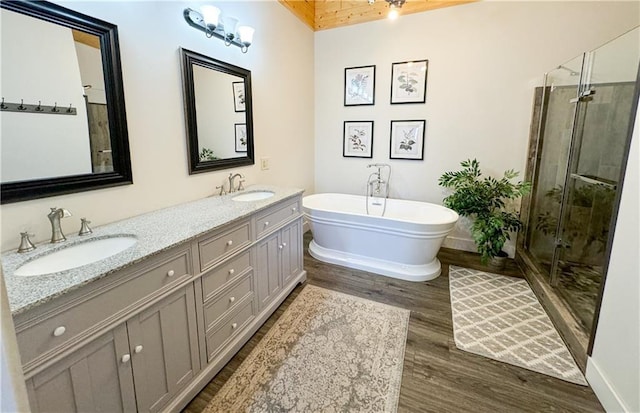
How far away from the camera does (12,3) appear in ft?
4.00

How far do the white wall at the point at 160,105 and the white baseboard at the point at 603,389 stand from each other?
2702 mm

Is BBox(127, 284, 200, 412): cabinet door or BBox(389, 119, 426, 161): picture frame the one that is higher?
BBox(389, 119, 426, 161): picture frame

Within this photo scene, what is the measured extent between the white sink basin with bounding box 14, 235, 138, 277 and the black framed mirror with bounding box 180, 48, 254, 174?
817 millimetres

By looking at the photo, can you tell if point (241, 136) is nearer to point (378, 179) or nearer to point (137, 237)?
point (137, 237)

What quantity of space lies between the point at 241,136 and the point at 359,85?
6.02ft

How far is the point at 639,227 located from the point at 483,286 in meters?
1.48

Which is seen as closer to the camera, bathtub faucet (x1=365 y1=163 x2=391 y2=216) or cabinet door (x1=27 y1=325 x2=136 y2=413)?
cabinet door (x1=27 y1=325 x2=136 y2=413)

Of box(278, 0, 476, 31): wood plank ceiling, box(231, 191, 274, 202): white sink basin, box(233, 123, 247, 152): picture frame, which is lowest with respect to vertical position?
box(231, 191, 274, 202): white sink basin

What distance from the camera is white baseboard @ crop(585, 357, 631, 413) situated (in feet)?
4.62

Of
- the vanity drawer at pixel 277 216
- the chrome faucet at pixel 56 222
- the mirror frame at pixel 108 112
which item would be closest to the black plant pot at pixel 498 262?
the vanity drawer at pixel 277 216

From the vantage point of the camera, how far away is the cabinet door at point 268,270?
2057 mm

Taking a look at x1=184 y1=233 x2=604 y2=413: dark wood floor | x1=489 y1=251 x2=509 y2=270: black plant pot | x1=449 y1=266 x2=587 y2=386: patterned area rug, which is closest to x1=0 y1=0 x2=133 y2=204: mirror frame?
x1=184 y1=233 x2=604 y2=413: dark wood floor

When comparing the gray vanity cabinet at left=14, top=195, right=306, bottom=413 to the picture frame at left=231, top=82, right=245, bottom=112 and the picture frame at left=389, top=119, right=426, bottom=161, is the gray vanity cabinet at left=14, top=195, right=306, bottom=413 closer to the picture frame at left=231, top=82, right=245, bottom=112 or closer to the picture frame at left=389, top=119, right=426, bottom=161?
the picture frame at left=231, top=82, right=245, bottom=112

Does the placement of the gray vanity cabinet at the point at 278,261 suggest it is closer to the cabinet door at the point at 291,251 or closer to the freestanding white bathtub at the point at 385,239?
the cabinet door at the point at 291,251
